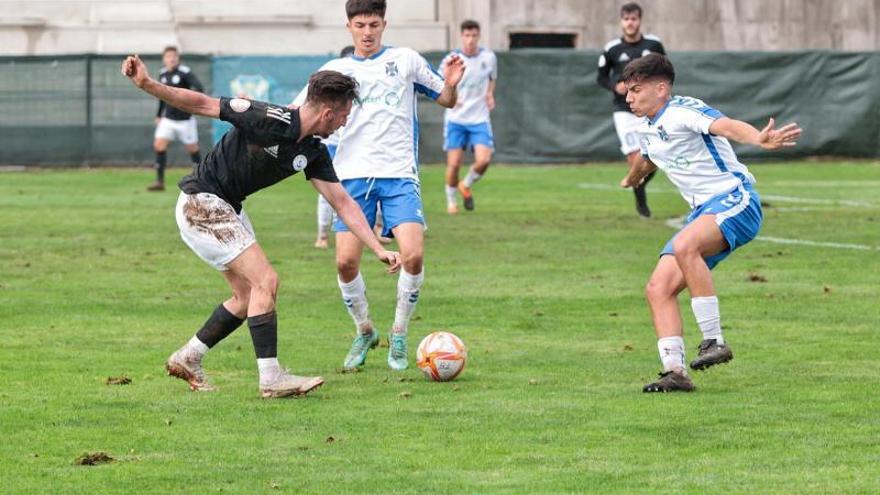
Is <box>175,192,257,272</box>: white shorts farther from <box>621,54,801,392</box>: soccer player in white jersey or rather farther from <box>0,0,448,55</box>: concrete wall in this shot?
<box>0,0,448,55</box>: concrete wall

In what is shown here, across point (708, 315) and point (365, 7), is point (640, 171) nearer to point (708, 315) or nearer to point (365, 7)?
point (708, 315)

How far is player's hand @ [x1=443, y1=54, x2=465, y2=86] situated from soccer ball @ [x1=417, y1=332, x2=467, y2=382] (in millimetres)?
1853

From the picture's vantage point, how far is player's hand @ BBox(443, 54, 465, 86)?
36.8 feet

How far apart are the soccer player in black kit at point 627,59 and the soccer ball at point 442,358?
1131cm

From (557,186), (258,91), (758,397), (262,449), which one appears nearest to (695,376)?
(758,397)

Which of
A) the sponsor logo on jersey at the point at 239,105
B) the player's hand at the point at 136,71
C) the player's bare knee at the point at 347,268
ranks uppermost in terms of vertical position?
the player's hand at the point at 136,71

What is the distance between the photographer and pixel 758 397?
9.41 meters

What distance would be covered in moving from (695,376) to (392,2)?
105 ft

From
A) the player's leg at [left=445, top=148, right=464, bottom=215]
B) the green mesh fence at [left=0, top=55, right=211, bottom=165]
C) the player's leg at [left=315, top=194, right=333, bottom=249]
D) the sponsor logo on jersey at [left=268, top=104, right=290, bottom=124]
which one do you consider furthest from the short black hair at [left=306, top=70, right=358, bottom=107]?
the green mesh fence at [left=0, top=55, right=211, bottom=165]

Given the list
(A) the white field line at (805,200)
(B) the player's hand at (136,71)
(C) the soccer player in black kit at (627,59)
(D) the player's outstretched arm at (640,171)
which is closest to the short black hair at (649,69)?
(D) the player's outstretched arm at (640,171)

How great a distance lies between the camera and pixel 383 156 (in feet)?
37.1

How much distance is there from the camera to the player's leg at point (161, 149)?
2842 centimetres

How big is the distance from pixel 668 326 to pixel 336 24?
106ft

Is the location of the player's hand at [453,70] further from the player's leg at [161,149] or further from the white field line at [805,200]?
the player's leg at [161,149]
